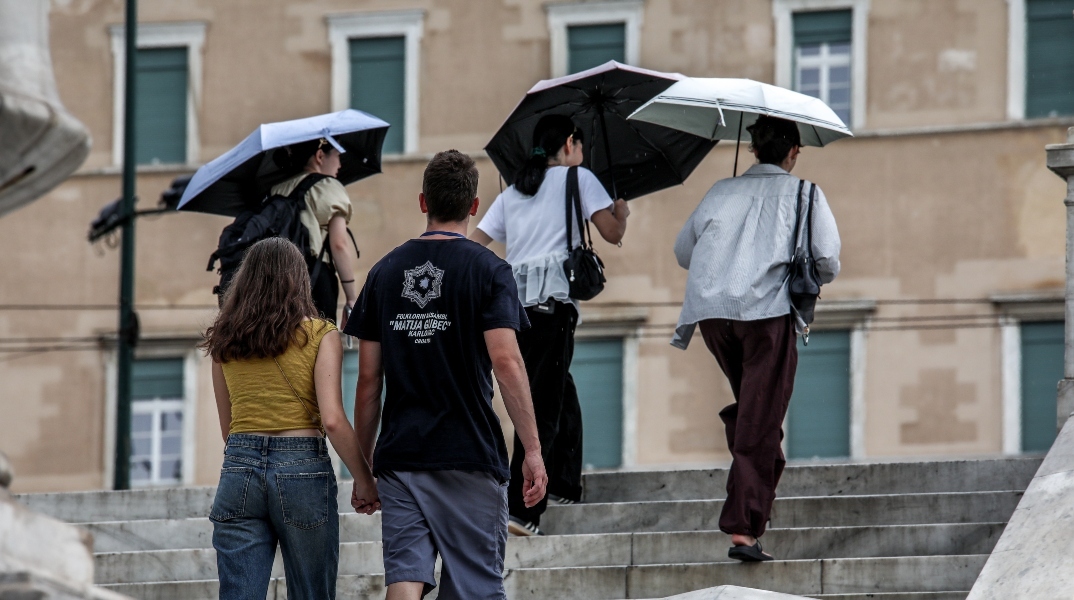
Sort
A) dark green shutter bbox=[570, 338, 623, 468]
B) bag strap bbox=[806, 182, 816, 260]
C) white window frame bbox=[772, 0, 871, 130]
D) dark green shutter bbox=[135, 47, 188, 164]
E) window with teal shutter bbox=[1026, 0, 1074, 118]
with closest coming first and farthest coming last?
bag strap bbox=[806, 182, 816, 260] < window with teal shutter bbox=[1026, 0, 1074, 118] < white window frame bbox=[772, 0, 871, 130] < dark green shutter bbox=[570, 338, 623, 468] < dark green shutter bbox=[135, 47, 188, 164]

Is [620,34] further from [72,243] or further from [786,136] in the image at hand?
[786,136]

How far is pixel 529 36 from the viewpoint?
2736 cm

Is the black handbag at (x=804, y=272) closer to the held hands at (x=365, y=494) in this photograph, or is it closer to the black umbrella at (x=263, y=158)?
the black umbrella at (x=263, y=158)

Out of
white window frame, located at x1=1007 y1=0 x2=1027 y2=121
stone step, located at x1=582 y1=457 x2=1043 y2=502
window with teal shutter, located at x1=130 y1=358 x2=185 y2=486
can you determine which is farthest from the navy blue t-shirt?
window with teal shutter, located at x1=130 y1=358 x2=185 y2=486

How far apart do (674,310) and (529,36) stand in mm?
3932

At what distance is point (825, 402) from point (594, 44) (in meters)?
5.28

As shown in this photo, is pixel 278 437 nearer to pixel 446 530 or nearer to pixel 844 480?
pixel 446 530

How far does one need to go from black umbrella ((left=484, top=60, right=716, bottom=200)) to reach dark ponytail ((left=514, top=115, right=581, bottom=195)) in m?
0.31

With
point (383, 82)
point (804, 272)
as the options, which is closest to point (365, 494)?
point (804, 272)

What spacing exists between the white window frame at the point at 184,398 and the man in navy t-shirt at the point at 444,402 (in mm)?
21101

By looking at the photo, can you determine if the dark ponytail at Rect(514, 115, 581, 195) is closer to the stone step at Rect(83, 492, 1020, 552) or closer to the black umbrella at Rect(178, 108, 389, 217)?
the black umbrella at Rect(178, 108, 389, 217)

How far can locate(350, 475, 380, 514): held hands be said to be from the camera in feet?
22.8

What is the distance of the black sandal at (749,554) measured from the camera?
8.41 meters

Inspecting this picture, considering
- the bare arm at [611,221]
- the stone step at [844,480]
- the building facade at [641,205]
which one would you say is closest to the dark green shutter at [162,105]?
the building facade at [641,205]
